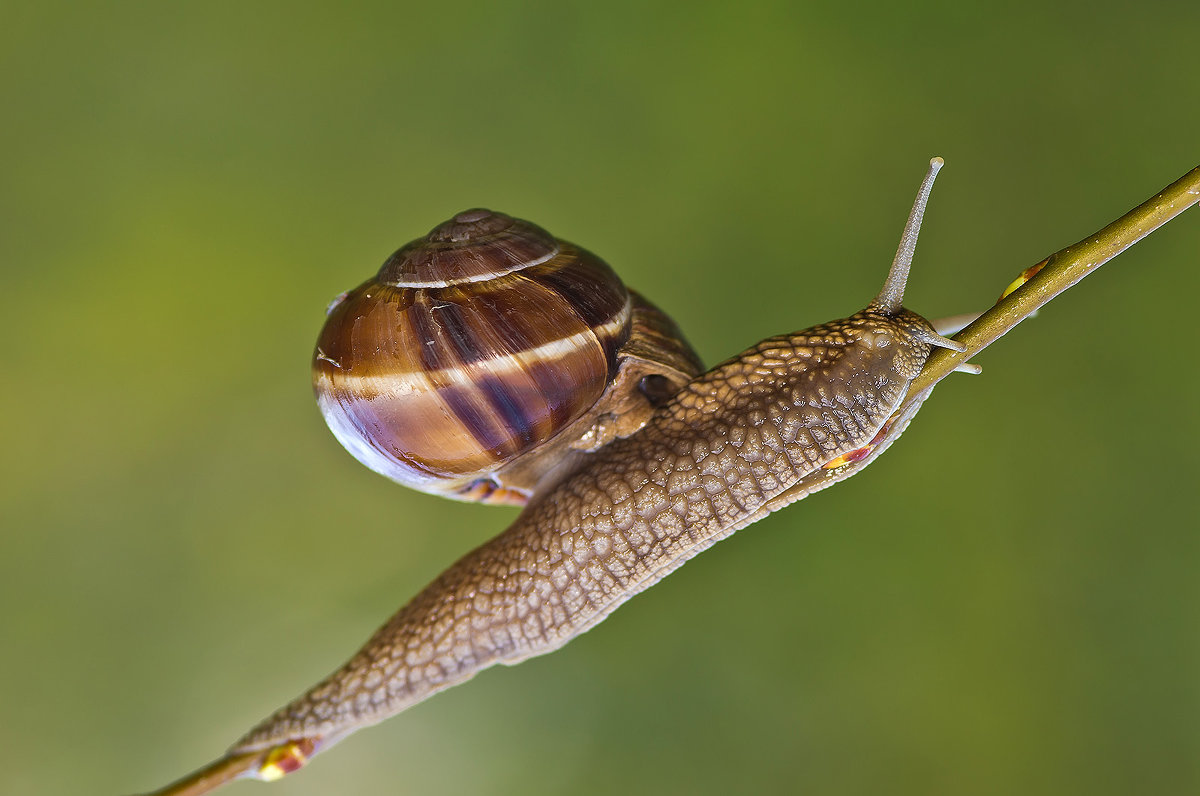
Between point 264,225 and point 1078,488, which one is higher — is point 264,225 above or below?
above

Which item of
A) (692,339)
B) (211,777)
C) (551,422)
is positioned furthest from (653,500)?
(692,339)

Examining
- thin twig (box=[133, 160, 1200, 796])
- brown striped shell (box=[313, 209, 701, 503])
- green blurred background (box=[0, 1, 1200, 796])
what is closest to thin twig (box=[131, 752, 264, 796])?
brown striped shell (box=[313, 209, 701, 503])

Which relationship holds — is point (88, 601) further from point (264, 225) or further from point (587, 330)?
point (587, 330)

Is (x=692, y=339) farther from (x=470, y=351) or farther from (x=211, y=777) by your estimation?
(x=211, y=777)

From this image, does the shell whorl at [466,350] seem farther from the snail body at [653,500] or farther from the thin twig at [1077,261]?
the thin twig at [1077,261]

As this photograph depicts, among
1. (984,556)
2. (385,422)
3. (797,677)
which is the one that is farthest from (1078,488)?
(385,422)

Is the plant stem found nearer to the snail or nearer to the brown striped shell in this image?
the snail

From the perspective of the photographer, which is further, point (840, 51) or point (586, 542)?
point (840, 51)

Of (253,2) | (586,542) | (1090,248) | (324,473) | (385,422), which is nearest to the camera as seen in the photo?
(1090,248)
